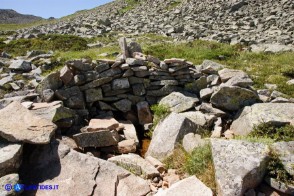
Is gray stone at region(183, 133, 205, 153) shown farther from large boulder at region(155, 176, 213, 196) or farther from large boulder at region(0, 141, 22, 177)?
large boulder at region(0, 141, 22, 177)

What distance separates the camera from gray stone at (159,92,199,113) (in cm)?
1134

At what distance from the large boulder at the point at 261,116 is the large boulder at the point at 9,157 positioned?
21.1ft

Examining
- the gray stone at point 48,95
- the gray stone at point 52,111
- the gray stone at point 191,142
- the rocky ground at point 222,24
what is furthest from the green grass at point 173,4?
the gray stone at point 191,142

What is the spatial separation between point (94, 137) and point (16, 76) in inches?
215

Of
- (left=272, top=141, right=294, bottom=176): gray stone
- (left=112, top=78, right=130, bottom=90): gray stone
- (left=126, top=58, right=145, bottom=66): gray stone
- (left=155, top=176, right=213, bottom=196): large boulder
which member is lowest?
(left=155, top=176, right=213, bottom=196): large boulder

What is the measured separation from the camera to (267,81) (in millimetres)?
12656

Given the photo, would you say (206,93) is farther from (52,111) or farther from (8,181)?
(8,181)

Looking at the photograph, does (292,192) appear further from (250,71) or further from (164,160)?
(250,71)

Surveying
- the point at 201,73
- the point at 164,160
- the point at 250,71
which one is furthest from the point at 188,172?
the point at 250,71

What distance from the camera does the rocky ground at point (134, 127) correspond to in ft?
21.5

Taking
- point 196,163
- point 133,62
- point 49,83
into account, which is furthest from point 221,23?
point 196,163

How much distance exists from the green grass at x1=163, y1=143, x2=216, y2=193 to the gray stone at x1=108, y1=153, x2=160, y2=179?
1.97 ft

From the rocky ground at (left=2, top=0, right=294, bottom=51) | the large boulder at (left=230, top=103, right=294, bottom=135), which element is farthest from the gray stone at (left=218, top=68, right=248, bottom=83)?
the rocky ground at (left=2, top=0, right=294, bottom=51)

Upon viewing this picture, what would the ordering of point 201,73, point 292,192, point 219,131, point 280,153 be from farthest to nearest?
1. point 201,73
2. point 219,131
3. point 280,153
4. point 292,192
